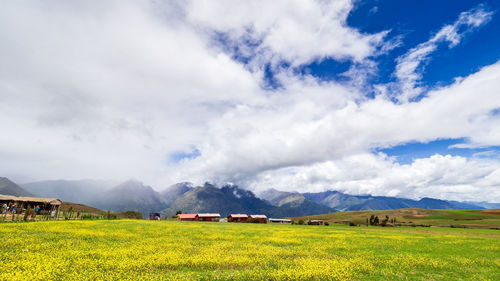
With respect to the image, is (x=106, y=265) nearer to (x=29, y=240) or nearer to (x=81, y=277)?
(x=81, y=277)

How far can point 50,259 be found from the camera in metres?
17.5

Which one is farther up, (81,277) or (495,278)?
(81,277)

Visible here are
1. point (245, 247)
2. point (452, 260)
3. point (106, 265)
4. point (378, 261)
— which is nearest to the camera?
point (106, 265)

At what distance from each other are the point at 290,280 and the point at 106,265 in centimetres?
1247

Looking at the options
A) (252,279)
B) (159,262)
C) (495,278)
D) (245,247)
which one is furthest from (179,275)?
(495,278)

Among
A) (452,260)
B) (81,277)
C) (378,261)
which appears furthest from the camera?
(452,260)

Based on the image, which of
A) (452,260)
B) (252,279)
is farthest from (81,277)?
(452,260)

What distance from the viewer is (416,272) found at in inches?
814

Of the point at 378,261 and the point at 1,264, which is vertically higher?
the point at 1,264

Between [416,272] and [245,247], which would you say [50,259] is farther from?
[416,272]

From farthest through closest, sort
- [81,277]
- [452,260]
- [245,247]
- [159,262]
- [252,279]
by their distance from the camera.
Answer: [245,247] < [452,260] < [159,262] < [252,279] < [81,277]

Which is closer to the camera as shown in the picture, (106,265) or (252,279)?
(252,279)

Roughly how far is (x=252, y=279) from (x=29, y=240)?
73.7ft

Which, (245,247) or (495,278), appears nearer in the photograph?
(495,278)
